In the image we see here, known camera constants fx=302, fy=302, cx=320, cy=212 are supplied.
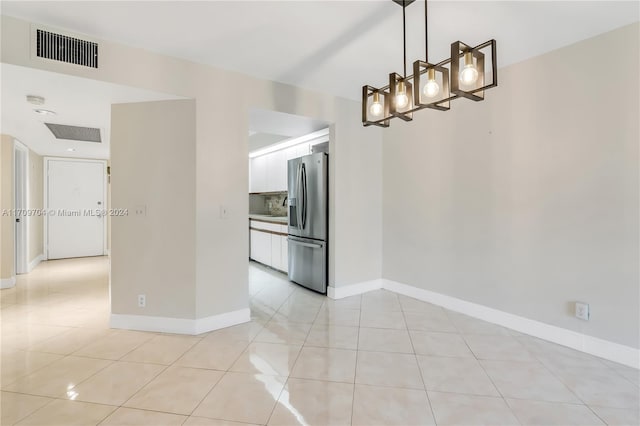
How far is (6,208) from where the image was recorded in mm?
4336

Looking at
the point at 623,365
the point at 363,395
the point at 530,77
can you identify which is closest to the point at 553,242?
the point at 623,365

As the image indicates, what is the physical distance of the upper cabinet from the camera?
4824mm

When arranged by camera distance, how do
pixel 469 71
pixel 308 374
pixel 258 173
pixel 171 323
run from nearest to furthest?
pixel 469 71 < pixel 308 374 < pixel 171 323 < pixel 258 173

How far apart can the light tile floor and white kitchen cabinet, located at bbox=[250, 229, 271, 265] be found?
230 centimetres

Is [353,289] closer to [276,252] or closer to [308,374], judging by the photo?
[276,252]

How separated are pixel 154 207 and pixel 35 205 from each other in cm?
472

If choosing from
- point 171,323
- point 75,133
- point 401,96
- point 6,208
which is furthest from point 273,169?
point 401,96

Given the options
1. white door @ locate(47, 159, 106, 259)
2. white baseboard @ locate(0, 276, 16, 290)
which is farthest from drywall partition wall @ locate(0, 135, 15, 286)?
white door @ locate(47, 159, 106, 259)

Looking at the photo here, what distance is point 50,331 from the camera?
290 cm

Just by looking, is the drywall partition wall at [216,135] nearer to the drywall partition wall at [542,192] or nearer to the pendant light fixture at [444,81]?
the pendant light fixture at [444,81]

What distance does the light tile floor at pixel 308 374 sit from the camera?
5.73 feet

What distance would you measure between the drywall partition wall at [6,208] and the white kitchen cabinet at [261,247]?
359 cm

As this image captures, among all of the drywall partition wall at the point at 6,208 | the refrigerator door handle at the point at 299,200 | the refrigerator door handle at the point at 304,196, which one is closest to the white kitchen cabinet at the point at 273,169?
the refrigerator door handle at the point at 299,200

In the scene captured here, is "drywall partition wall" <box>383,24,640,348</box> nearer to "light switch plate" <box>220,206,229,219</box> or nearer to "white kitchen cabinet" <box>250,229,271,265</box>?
"light switch plate" <box>220,206,229,219</box>
